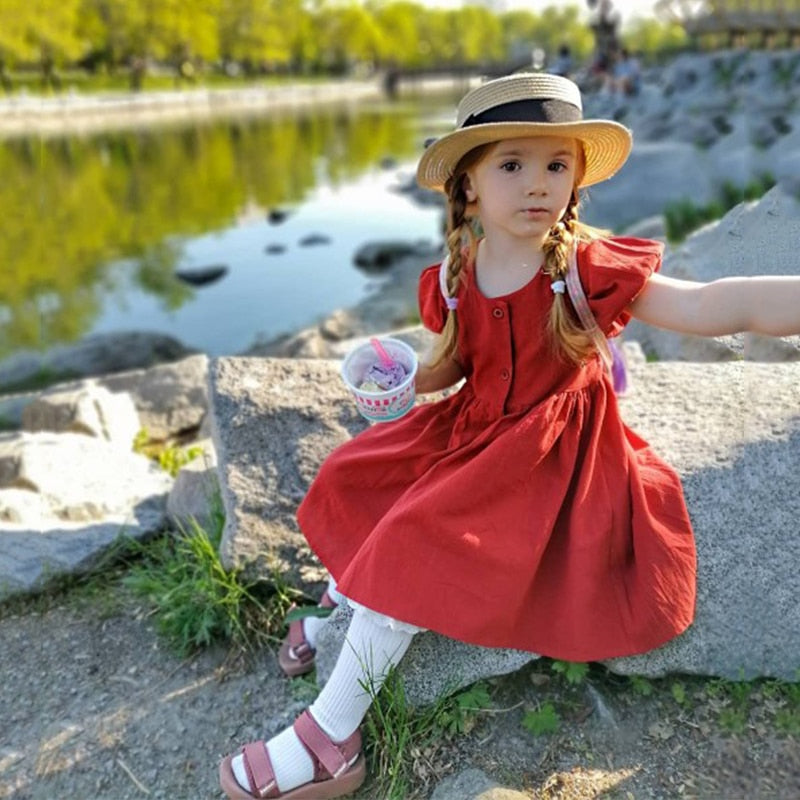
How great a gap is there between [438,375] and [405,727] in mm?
957

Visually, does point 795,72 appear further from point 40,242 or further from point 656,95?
point 40,242

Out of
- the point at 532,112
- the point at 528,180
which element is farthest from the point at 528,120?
the point at 528,180

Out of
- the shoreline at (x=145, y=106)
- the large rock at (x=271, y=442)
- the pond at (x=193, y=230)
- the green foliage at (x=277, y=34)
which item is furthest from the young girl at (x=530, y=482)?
the shoreline at (x=145, y=106)

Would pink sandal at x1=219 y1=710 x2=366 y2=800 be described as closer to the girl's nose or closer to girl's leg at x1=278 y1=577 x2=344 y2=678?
girl's leg at x1=278 y1=577 x2=344 y2=678

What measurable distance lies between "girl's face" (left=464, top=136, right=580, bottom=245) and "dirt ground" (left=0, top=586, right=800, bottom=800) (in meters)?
1.17

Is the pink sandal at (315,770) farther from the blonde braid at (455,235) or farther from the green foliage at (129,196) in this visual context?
the green foliage at (129,196)

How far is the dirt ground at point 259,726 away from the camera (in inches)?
75.0

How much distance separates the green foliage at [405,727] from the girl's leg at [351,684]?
0.11 feet

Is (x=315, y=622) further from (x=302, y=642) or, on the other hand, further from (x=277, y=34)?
(x=277, y=34)

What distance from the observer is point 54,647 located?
270 cm

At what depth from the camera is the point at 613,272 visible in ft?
6.66

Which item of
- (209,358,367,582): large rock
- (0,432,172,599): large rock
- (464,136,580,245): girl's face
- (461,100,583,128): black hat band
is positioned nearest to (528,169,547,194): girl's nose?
(464,136,580,245): girl's face

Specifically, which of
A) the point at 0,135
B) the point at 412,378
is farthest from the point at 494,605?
the point at 0,135

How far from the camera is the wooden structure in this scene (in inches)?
636
